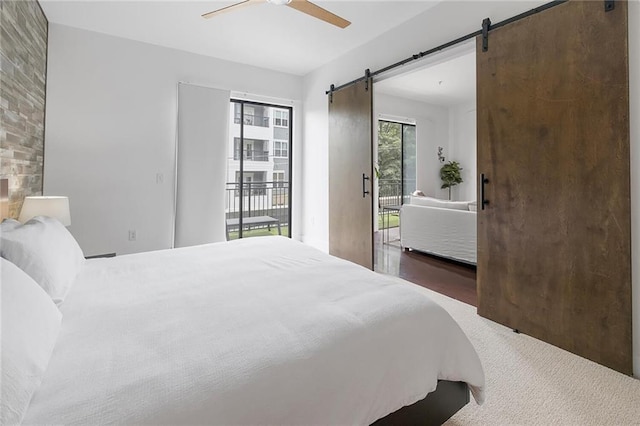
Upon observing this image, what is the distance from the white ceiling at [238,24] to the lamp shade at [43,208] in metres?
1.85

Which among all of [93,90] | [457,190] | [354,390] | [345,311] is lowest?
[354,390]

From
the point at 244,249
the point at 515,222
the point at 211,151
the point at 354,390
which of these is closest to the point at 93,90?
the point at 211,151

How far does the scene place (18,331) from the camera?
0.87 metres

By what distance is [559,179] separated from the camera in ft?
6.79

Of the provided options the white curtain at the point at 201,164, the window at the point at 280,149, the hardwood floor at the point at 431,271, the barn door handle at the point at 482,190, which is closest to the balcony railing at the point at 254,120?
the window at the point at 280,149

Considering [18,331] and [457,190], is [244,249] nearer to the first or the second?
[18,331]

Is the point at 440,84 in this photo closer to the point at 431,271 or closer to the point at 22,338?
the point at 431,271

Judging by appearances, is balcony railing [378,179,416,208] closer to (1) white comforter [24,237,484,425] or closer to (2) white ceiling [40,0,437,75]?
(2) white ceiling [40,0,437,75]

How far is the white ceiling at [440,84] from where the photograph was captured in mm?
4742

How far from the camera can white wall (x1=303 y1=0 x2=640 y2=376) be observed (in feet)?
5.85

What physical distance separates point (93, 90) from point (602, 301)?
4.81m

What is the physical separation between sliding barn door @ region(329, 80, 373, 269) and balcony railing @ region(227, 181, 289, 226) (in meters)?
1.31

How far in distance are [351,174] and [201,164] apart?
1.92m

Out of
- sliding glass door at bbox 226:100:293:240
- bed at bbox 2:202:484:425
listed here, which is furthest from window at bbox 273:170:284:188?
bed at bbox 2:202:484:425
